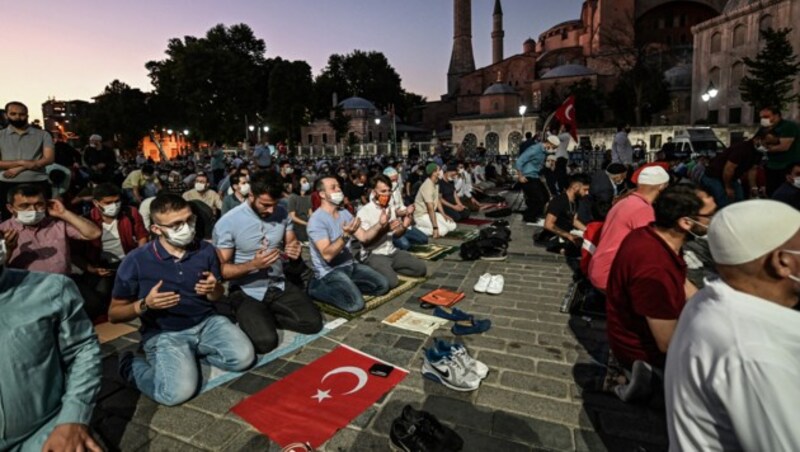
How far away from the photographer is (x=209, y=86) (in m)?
54.5

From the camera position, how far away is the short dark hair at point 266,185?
478 centimetres

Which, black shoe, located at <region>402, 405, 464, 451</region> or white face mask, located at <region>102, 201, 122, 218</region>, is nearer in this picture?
black shoe, located at <region>402, 405, 464, 451</region>

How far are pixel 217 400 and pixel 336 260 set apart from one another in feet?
8.61

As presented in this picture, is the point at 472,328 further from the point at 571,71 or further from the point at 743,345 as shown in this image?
the point at 571,71

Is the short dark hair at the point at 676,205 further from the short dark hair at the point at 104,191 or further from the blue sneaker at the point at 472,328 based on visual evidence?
the short dark hair at the point at 104,191

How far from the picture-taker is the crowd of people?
1.60 meters

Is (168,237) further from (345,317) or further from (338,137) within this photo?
(338,137)

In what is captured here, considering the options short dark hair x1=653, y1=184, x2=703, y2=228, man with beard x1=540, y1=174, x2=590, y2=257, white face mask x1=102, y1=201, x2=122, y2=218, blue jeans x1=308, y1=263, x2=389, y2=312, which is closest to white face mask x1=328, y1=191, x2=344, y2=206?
blue jeans x1=308, y1=263, x2=389, y2=312

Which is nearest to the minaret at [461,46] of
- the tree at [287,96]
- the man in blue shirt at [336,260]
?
the tree at [287,96]

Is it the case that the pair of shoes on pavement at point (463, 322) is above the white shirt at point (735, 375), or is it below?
below

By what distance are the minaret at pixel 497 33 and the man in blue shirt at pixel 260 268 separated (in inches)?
3059

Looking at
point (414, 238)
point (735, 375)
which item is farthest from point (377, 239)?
point (735, 375)

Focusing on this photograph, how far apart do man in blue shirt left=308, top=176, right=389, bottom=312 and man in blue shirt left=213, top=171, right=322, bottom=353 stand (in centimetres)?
48

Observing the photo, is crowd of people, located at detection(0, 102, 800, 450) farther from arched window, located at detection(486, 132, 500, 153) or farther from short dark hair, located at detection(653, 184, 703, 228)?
arched window, located at detection(486, 132, 500, 153)
